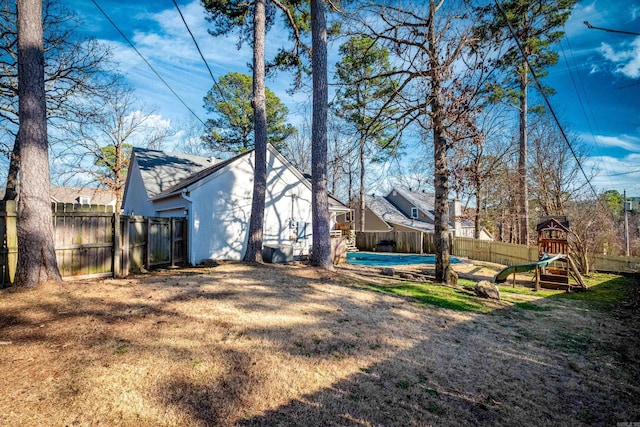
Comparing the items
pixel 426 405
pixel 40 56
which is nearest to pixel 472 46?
pixel 426 405

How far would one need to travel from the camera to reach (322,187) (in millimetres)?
8602

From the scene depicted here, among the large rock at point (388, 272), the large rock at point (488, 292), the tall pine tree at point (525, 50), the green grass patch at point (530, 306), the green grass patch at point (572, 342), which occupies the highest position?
the tall pine tree at point (525, 50)

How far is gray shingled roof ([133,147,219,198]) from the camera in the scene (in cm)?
1417

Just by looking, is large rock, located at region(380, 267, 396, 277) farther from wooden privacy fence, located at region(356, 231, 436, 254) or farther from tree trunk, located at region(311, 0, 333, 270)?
wooden privacy fence, located at region(356, 231, 436, 254)

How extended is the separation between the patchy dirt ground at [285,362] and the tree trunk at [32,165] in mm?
579

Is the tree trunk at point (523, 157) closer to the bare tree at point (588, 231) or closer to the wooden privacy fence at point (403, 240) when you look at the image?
the bare tree at point (588, 231)

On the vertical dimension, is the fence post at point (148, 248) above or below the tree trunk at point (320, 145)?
below

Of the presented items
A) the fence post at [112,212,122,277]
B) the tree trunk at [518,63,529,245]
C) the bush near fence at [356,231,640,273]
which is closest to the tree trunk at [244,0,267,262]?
the fence post at [112,212,122,277]

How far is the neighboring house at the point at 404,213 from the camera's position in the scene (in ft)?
106

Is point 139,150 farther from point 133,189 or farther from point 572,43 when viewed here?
point 572,43

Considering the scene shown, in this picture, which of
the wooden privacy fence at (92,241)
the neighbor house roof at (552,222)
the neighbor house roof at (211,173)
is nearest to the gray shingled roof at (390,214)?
the neighbor house roof at (211,173)

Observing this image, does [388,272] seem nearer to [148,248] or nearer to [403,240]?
[148,248]

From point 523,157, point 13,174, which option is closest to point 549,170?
point 523,157

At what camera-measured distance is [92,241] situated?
299 inches
